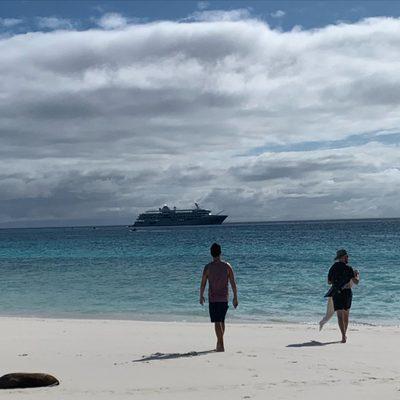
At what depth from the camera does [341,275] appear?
39.3ft

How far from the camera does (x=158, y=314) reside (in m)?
19.7

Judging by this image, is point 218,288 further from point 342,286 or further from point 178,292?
point 178,292

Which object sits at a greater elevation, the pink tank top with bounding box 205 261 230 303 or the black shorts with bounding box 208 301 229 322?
the pink tank top with bounding box 205 261 230 303

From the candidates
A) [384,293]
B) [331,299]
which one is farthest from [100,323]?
[384,293]

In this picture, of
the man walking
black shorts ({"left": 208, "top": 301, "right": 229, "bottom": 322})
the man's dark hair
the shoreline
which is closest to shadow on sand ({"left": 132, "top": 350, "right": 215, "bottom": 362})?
the man walking

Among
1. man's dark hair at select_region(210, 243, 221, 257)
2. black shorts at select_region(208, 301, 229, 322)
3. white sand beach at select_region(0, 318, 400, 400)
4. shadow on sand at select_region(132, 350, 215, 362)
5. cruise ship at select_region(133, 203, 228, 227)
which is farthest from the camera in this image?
cruise ship at select_region(133, 203, 228, 227)

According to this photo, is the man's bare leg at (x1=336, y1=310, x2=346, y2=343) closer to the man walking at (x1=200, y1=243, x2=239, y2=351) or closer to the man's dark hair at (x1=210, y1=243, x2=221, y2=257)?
the man walking at (x1=200, y1=243, x2=239, y2=351)

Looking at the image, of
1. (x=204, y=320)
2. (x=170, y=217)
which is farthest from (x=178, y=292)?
(x=170, y=217)

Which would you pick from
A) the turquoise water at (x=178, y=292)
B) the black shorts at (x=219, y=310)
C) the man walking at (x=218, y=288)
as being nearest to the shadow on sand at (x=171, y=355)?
the man walking at (x=218, y=288)

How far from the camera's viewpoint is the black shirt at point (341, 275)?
39.3ft

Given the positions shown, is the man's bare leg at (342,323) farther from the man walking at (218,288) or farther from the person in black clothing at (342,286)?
the man walking at (218,288)

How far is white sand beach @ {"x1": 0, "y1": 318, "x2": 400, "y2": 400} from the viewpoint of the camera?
7.82 meters

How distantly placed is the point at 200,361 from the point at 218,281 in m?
1.48

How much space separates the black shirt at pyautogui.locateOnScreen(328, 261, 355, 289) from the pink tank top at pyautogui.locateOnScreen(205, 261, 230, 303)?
7.85 ft
